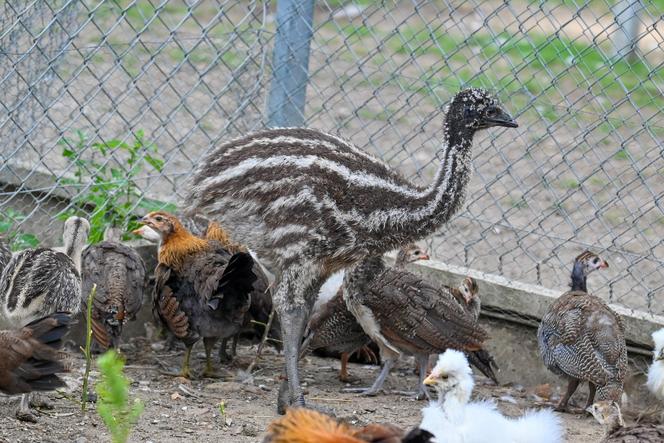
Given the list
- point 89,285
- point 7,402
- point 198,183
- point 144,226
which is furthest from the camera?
point 144,226

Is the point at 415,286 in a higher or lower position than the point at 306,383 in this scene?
higher

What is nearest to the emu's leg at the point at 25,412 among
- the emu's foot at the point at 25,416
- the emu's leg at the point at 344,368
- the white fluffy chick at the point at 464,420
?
the emu's foot at the point at 25,416

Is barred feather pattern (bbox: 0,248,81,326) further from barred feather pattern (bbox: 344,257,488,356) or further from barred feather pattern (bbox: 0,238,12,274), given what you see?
barred feather pattern (bbox: 344,257,488,356)

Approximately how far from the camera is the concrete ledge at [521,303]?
287 inches

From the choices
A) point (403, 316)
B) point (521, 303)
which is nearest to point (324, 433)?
point (403, 316)

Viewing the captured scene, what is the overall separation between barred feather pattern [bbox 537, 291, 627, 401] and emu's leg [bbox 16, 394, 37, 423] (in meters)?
3.08

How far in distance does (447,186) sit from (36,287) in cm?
240

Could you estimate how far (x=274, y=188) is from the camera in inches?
249

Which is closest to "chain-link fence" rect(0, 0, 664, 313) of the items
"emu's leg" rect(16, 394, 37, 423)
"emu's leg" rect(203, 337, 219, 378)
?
"emu's leg" rect(203, 337, 219, 378)

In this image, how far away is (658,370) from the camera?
6.73m

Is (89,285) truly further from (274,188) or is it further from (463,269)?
(463,269)

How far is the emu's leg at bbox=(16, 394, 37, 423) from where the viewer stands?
5918 mm

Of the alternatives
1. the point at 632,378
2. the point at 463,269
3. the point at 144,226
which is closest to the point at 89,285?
the point at 144,226

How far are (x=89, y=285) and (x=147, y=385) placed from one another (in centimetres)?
75
